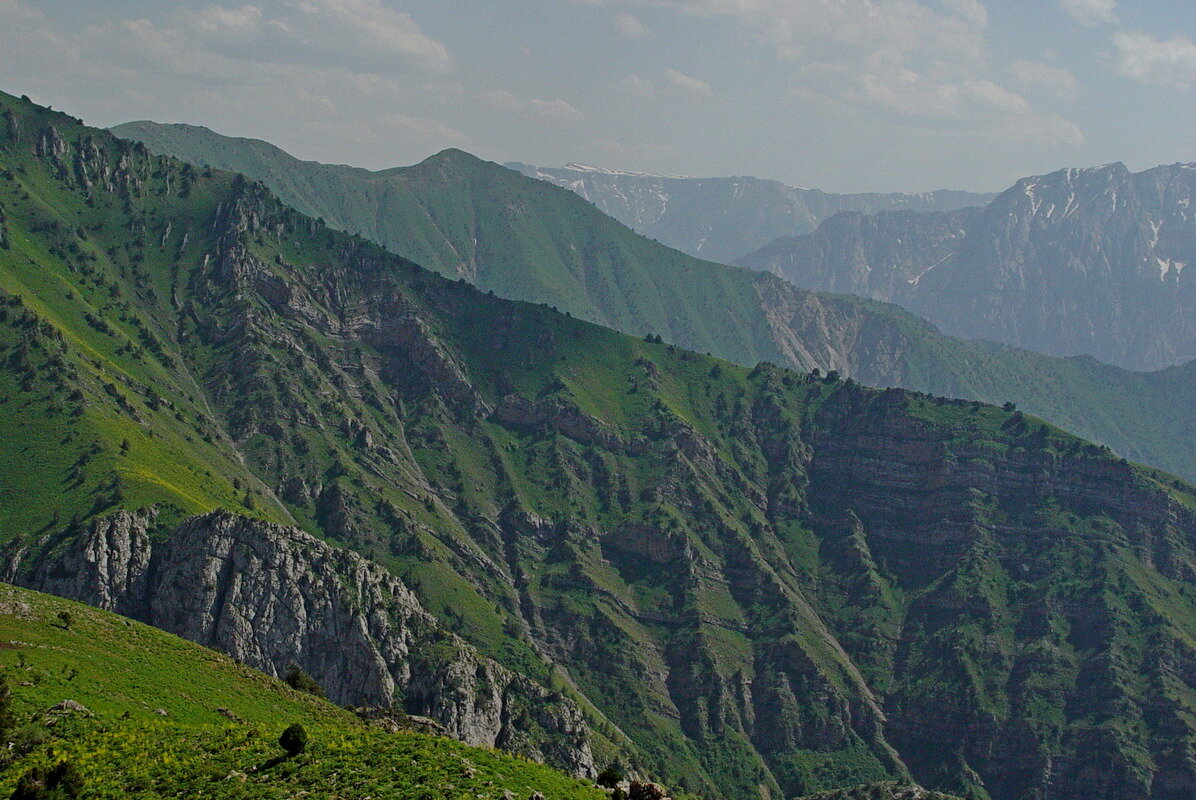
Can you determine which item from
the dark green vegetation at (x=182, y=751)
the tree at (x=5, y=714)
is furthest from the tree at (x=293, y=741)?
the tree at (x=5, y=714)

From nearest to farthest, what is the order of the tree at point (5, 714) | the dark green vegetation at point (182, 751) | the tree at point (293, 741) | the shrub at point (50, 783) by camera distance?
the shrub at point (50, 783)
the dark green vegetation at point (182, 751)
the tree at point (5, 714)
the tree at point (293, 741)

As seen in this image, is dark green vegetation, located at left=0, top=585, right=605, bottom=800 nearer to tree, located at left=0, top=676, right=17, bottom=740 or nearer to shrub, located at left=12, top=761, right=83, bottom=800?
shrub, located at left=12, top=761, right=83, bottom=800

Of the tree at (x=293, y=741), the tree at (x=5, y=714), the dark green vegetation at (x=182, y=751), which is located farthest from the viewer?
the tree at (x=293, y=741)

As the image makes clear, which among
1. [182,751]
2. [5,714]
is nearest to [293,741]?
[182,751]

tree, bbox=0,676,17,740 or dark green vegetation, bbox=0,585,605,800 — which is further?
tree, bbox=0,676,17,740

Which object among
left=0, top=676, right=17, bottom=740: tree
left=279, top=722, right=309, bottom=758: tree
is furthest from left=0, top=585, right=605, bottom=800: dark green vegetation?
left=0, top=676, right=17, bottom=740: tree

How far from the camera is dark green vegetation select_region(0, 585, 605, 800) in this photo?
76062 mm

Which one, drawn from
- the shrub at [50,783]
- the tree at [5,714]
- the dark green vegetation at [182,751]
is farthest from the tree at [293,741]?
the tree at [5,714]

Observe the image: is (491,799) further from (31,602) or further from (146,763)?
(31,602)

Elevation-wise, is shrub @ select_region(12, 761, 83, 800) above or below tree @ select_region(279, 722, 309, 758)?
below

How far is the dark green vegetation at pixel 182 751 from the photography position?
76.1 m

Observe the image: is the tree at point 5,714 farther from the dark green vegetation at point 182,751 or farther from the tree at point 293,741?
the tree at point 293,741

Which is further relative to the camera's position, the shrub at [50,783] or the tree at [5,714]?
the tree at [5,714]

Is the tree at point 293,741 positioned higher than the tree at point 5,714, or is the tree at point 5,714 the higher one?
the tree at point 293,741
